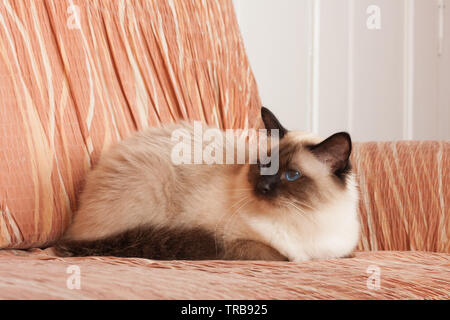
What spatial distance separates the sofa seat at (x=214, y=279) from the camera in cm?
63

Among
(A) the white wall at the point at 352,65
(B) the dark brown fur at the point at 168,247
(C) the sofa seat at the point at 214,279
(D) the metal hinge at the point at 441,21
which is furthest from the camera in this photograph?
(D) the metal hinge at the point at 441,21

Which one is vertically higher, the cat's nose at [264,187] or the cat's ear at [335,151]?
the cat's ear at [335,151]

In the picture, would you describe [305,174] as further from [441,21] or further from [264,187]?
[441,21]

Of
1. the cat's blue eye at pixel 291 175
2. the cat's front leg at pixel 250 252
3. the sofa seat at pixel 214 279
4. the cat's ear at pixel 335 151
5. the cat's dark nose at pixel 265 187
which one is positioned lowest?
the cat's front leg at pixel 250 252

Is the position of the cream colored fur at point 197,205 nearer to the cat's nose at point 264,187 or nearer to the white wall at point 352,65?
the cat's nose at point 264,187

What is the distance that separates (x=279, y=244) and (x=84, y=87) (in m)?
0.59

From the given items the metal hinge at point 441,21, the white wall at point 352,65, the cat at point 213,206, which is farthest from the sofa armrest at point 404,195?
the metal hinge at point 441,21

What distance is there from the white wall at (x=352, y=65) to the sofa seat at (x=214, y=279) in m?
1.63

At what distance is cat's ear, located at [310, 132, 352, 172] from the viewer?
1.08 metres

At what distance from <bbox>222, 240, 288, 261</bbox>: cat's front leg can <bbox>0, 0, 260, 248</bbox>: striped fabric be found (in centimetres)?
38

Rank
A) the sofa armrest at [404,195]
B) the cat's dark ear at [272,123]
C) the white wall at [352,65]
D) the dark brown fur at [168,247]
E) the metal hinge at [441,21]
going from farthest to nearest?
the metal hinge at [441,21] < the white wall at [352,65] < the sofa armrest at [404,195] < the cat's dark ear at [272,123] < the dark brown fur at [168,247]

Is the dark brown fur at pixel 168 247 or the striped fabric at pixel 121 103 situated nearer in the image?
the dark brown fur at pixel 168 247

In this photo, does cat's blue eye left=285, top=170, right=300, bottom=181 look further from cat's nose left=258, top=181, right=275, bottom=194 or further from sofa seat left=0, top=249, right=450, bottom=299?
sofa seat left=0, top=249, right=450, bottom=299
